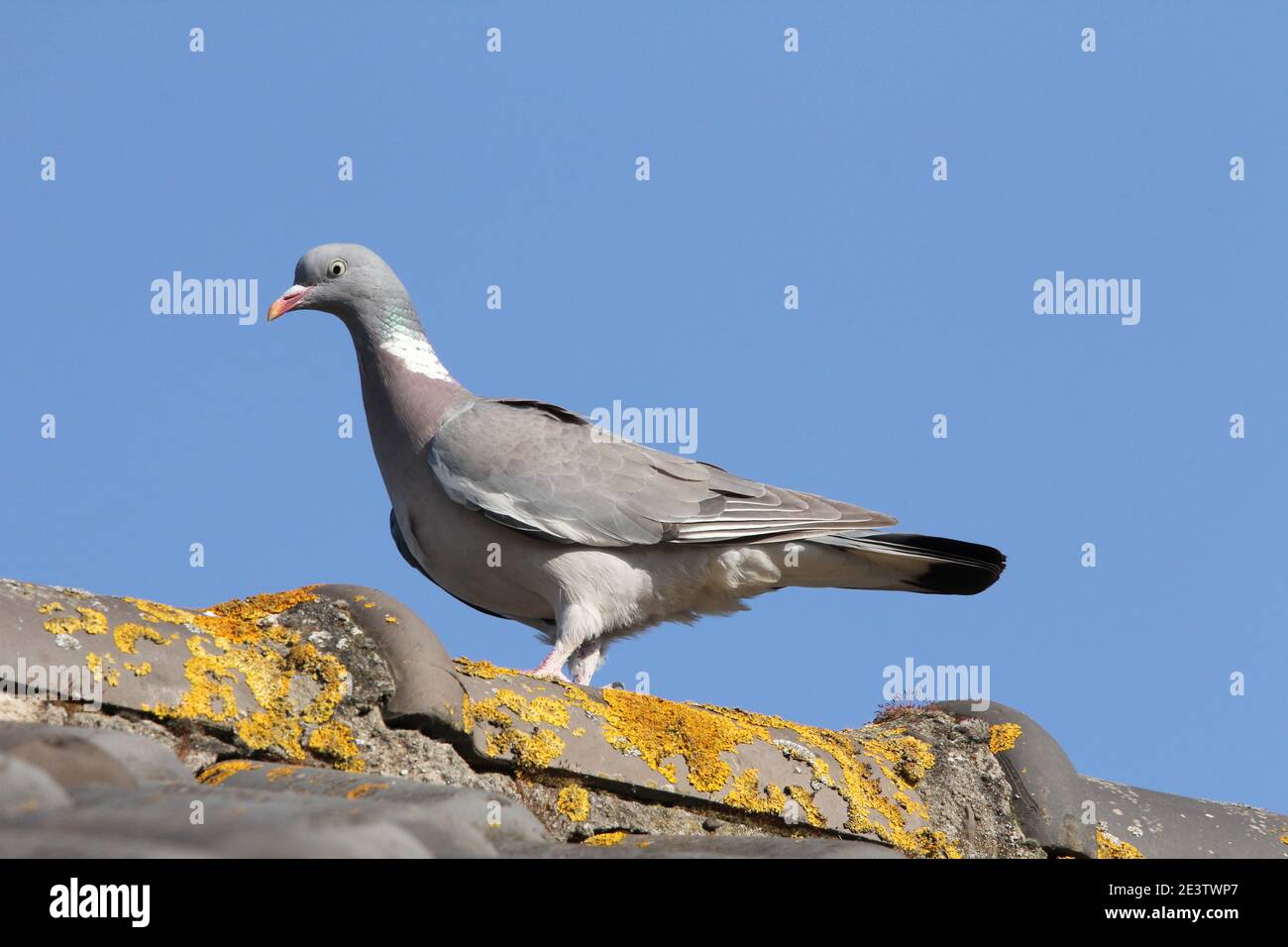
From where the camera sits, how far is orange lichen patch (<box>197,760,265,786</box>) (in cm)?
306

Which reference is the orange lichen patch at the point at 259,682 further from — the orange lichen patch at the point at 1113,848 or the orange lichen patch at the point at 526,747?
the orange lichen patch at the point at 1113,848

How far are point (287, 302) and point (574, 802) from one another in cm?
359

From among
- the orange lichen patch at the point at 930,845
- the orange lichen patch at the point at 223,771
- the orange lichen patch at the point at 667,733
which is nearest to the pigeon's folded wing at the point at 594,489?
the orange lichen patch at the point at 667,733

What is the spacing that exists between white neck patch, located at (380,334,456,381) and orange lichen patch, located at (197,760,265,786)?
3525 mm

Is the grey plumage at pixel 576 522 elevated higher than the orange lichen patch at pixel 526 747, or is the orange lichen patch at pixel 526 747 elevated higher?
the grey plumage at pixel 576 522

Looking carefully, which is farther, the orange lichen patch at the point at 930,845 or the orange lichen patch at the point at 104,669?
the orange lichen patch at the point at 930,845

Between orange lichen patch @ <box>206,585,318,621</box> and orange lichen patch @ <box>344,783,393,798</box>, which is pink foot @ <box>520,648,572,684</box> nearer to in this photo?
orange lichen patch @ <box>206,585,318,621</box>

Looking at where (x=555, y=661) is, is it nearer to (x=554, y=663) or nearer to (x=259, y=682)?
(x=554, y=663)

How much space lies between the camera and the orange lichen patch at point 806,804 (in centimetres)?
427

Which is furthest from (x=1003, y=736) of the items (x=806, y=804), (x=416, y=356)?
(x=416, y=356)

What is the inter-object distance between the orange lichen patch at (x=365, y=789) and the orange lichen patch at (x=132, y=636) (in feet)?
3.01

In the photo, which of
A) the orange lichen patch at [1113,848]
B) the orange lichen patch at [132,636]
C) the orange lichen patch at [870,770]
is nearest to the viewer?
the orange lichen patch at [132,636]

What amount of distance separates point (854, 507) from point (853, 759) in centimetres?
201
